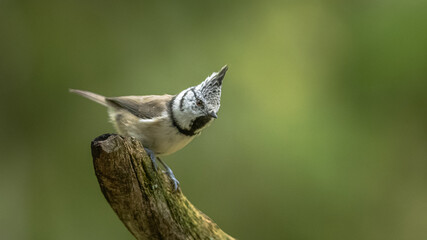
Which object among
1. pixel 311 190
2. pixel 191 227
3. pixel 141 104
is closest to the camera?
pixel 191 227

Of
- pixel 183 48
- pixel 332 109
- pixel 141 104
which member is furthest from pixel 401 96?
pixel 141 104

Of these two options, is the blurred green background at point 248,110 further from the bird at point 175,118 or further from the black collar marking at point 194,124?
the black collar marking at point 194,124

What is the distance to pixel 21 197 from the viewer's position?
14.2ft

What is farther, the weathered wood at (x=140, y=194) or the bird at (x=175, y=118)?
the bird at (x=175, y=118)

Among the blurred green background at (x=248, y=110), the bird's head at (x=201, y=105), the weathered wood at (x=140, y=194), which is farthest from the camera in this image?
the blurred green background at (x=248, y=110)

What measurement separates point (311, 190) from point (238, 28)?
A: 5.43 ft

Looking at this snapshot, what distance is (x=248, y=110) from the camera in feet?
14.0

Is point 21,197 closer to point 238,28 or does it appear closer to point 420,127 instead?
point 238,28

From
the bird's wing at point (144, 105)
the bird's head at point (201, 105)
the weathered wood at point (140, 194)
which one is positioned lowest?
the weathered wood at point (140, 194)

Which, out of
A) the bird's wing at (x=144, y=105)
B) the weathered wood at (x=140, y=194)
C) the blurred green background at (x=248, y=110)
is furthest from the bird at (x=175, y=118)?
the blurred green background at (x=248, y=110)

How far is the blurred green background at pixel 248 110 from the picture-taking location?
13.8 feet

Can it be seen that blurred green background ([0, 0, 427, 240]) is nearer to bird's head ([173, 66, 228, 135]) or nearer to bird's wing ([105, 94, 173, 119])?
bird's wing ([105, 94, 173, 119])

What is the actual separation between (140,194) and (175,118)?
0.58m

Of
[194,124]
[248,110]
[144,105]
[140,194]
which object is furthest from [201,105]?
[248,110]
